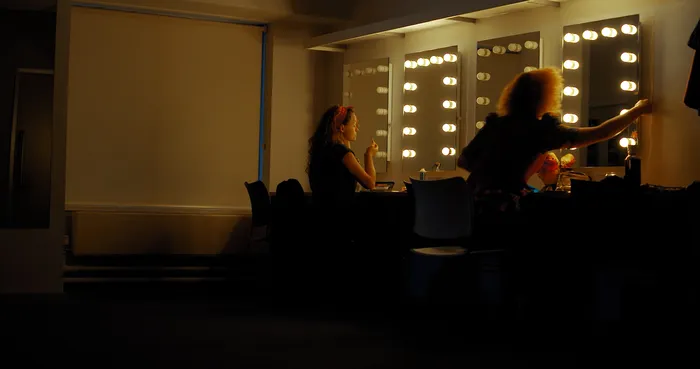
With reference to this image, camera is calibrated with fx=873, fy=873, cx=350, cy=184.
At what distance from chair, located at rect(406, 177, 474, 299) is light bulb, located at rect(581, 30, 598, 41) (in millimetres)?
1264

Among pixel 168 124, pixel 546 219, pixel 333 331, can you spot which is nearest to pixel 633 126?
pixel 546 219

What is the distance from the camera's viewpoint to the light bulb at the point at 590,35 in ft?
15.0

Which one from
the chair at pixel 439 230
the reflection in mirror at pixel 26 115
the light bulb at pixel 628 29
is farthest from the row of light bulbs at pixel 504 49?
the reflection in mirror at pixel 26 115

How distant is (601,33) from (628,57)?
0.26 m

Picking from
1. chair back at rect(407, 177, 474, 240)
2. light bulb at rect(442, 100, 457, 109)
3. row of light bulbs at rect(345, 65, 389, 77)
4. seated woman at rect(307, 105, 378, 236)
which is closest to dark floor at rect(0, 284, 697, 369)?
chair back at rect(407, 177, 474, 240)

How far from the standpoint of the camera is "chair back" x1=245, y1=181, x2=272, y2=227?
5.39m

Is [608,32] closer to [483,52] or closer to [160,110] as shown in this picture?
→ [483,52]

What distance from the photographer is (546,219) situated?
3713 millimetres

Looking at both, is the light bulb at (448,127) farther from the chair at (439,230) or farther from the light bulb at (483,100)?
the chair at (439,230)

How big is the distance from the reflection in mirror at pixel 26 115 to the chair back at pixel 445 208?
165 inches

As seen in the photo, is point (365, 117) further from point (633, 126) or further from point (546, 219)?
point (546, 219)

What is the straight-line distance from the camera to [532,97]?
414 centimetres

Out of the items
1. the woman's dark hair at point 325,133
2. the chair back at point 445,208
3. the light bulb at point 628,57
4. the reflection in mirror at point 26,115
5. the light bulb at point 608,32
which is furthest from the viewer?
the reflection in mirror at point 26,115

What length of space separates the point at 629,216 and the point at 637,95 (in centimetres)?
104
